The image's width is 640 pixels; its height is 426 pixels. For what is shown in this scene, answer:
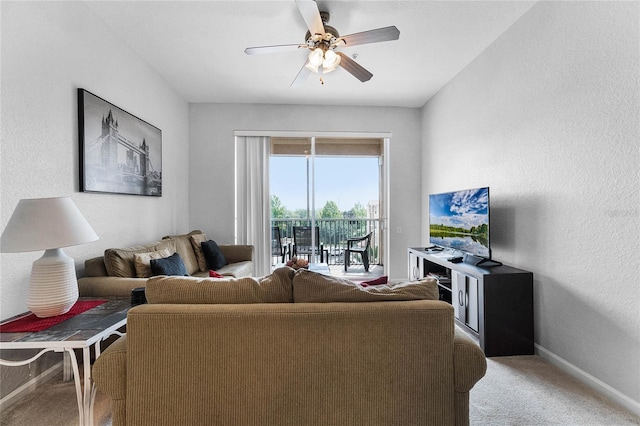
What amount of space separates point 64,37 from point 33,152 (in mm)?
909

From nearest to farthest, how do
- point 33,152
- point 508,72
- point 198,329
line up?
point 198,329, point 33,152, point 508,72

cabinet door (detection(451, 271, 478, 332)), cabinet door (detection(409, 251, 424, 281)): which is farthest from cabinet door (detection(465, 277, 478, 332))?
cabinet door (detection(409, 251, 424, 281))

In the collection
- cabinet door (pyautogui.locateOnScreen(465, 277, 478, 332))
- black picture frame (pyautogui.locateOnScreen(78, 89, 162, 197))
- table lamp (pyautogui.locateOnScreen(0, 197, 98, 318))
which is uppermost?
black picture frame (pyautogui.locateOnScreen(78, 89, 162, 197))

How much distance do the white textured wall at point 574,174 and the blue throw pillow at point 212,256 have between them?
2.99 metres

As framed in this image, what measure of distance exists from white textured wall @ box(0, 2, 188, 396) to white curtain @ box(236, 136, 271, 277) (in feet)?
5.15

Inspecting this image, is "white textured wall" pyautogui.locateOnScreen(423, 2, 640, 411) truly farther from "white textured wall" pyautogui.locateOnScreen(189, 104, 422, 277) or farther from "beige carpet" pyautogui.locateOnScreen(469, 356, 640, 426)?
"white textured wall" pyautogui.locateOnScreen(189, 104, 422, 277)

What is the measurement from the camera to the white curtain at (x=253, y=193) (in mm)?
4516

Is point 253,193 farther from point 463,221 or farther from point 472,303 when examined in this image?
point 472,303

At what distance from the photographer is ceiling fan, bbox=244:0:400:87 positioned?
205 cm

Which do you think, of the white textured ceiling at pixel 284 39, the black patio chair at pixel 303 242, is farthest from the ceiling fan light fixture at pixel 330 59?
the black patio chair at pixel 303 242

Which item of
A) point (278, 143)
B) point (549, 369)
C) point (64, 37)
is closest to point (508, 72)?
point (549, 369)

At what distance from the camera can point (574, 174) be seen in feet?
6.53

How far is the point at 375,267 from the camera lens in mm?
4984

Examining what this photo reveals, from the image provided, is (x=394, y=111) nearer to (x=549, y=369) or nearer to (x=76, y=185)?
(x=549, y=369)
